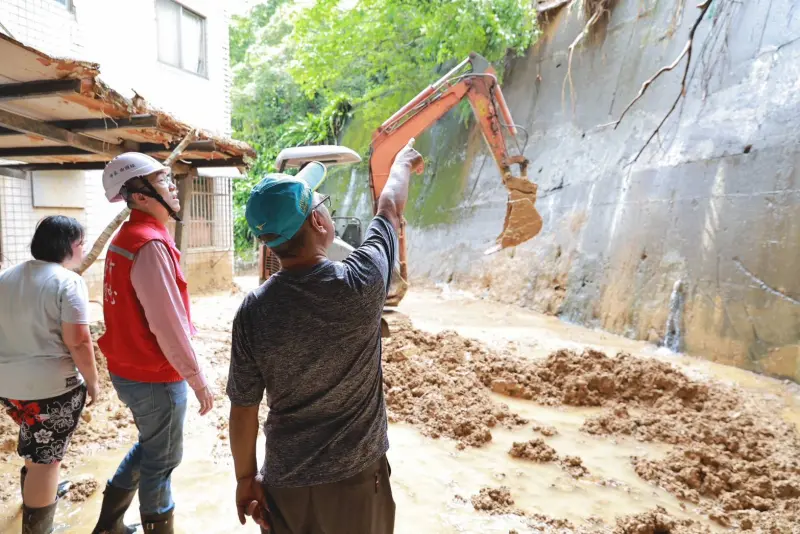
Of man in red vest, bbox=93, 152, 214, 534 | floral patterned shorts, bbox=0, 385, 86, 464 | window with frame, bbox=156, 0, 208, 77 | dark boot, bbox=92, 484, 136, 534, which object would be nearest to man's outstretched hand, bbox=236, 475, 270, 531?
man in red vest, bbox=93, 152, 214, 534

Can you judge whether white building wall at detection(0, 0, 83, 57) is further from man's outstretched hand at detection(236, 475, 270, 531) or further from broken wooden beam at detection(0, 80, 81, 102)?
man's outstretched hand at detection(236, 475, 270, 531)

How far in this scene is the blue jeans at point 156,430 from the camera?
2.01m

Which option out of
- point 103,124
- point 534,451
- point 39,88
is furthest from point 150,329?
point 534,451

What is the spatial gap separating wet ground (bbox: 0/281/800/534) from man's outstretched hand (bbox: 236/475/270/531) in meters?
1.32

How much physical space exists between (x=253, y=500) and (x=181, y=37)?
10.1 metres

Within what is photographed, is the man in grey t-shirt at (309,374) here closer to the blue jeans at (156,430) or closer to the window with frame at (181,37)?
the blue jeans at (156,430)

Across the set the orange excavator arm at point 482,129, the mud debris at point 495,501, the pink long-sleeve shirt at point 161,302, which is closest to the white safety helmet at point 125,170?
the pink long-sleeve shirt at point 161,302

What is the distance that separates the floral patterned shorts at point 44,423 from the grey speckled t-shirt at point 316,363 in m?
1.31

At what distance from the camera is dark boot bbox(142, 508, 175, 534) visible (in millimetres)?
2092

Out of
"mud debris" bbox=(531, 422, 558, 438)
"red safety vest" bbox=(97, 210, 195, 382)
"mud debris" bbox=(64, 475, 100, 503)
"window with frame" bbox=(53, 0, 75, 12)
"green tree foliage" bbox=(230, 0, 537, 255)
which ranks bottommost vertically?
"mud debris" bbox=(64, 475, 100, 503)

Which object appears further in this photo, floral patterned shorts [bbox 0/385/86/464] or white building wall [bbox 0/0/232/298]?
white building wall [bbox 0/0/232/298]

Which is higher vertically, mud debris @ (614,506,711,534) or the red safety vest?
the red safety vest

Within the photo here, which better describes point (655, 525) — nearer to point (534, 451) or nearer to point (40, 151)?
point (534, 451)

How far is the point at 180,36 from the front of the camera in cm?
941
